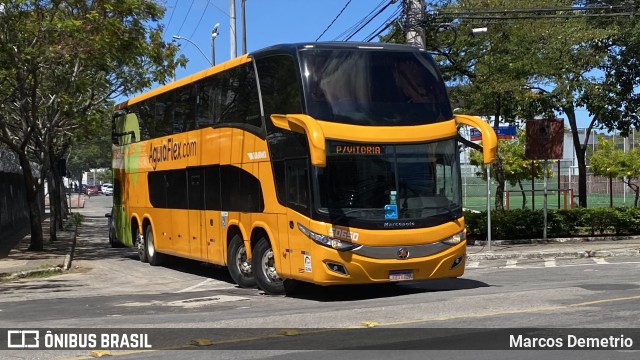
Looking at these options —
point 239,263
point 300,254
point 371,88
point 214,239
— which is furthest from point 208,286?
point 371,88

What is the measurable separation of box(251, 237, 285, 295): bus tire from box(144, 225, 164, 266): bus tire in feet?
21.9

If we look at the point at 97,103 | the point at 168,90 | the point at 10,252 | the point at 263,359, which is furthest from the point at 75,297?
the point at 97,103

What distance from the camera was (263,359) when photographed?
7.84 m

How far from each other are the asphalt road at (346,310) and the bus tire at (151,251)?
6.75ft

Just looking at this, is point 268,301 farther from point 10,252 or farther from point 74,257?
point 10,252

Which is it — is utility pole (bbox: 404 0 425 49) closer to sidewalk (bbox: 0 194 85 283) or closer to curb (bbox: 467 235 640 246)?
curb (bbox: 467 235 640 246)

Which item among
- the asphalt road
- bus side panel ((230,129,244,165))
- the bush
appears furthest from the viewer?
the bush

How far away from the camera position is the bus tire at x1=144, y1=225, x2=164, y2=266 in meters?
20.0

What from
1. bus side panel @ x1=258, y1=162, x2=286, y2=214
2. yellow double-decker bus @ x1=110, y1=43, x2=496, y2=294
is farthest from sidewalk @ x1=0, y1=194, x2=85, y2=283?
bus side panel @ x1=258, y1=162, x2=286, y2=214

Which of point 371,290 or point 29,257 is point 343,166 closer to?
point 371,290

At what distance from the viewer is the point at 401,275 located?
12.1 m

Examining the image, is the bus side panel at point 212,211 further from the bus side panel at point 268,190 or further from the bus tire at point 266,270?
the bus side panel at point 268,190

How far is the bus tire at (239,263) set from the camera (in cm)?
1468

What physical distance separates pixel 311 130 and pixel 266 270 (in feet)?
10.9
